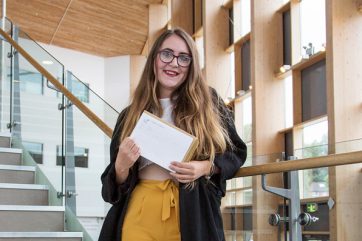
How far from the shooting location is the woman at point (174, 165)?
1729 millimetres

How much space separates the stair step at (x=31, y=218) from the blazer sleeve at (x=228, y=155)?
237 cm

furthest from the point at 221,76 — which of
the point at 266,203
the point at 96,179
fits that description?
the point at 266,203

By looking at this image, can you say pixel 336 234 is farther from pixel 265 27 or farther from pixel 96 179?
pixel 265 27

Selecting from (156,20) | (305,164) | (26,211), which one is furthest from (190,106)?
(156,20)

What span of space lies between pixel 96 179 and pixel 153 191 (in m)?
2.60

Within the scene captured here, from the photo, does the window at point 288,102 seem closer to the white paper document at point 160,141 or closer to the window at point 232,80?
the window at point 232,80

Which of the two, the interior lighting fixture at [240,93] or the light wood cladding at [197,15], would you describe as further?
the light wood cladding at [197,15]

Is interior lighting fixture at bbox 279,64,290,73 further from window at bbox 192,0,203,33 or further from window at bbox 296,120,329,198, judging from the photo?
window at bbox 296,120,329,198

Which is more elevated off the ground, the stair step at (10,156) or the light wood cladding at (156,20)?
the light wood cladding at (156,20)

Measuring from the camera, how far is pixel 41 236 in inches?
144

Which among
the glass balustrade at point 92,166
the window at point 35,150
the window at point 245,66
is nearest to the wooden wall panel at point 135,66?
the window at point 245,66

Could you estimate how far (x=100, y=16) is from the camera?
15.9 m

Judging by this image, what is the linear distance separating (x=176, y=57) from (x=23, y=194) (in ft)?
9.12

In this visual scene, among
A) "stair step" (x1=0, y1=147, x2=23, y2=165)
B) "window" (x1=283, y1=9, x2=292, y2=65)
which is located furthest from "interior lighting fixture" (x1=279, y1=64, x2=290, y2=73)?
"stair step" (x1=0, y1=147, x2=23, y2=165)
